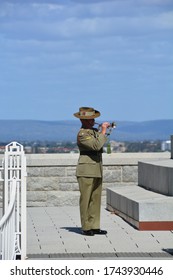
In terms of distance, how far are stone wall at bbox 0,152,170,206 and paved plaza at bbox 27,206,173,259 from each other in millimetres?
3961

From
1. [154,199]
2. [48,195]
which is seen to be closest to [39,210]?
[48,195]

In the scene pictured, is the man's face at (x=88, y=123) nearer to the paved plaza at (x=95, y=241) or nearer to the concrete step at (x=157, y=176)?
the paved plaza at (x=95, y=241)

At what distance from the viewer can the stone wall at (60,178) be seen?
23.2 m

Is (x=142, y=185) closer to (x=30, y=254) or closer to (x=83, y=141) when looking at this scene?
(x=83, y=141)

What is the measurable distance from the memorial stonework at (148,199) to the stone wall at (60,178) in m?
1.91

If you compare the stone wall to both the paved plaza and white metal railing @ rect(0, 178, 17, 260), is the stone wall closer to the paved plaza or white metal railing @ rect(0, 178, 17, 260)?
the paved plaza

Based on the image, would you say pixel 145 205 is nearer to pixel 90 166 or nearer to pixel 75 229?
pixel 75 229

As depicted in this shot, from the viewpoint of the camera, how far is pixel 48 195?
76.2ft

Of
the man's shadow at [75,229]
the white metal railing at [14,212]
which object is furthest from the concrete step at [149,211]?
the white metal railing at [14,212]

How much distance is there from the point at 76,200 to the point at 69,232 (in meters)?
6.80

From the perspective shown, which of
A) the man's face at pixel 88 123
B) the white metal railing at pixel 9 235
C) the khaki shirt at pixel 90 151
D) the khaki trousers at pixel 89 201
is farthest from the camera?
the khaki trousers at pixel 89 201

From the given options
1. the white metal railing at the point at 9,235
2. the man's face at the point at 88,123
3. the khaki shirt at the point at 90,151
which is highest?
the man's face at the point at 88,123

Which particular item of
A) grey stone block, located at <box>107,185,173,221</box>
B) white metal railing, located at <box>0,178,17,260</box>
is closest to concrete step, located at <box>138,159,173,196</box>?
grey stone block, located at <box>107,185,173,221</box>

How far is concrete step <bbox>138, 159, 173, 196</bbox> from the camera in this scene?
18.2 meters
